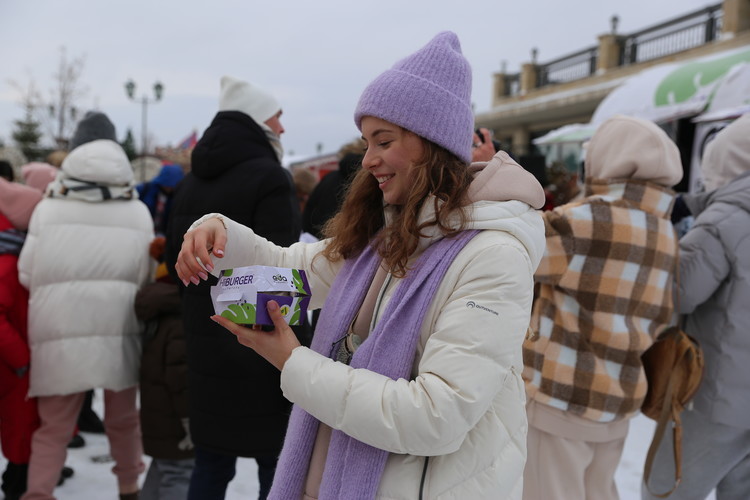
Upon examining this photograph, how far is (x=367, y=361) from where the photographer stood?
1360 millimetres

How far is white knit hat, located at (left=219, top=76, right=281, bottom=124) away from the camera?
9.12ft

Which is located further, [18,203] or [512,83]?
[512,83]

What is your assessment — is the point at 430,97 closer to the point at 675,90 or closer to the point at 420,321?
the point at 420,321

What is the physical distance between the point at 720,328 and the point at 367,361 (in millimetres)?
2033

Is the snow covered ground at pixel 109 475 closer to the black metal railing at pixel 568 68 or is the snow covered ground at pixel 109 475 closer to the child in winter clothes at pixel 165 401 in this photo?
the child in winter clothes at pixel 165 401

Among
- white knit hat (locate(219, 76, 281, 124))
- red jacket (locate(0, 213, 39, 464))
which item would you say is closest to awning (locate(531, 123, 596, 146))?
white knit hat (locate(219, 76, 281, 124))

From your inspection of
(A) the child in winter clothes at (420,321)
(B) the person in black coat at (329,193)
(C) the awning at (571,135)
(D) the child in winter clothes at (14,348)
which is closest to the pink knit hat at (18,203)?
(D) the child in winter clothes at (14,348)

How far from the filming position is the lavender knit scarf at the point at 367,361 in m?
1.32

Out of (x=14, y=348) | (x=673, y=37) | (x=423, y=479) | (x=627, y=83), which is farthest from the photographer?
(x=673, y=37)

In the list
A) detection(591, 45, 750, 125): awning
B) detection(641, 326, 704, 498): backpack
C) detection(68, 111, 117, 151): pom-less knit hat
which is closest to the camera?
detection(641, 326, 704, 498): backpack

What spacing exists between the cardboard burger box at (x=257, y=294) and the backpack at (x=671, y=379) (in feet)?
6.05

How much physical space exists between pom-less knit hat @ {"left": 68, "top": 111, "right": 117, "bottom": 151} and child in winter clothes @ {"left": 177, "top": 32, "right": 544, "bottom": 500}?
7.34 ft

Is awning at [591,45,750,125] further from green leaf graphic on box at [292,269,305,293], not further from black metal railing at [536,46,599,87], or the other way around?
black metal railing at [536,46,599,87]

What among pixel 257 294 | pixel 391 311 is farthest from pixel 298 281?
pixel 391 311
